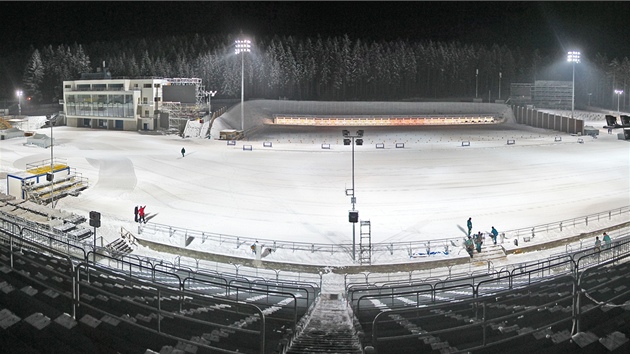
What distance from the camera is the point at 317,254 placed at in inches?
1039

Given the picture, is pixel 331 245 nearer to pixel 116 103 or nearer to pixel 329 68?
pixel 116 103

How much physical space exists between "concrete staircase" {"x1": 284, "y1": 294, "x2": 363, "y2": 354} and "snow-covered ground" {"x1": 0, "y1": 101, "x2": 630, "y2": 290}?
48.0 feet

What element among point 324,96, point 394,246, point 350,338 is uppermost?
point 324,96

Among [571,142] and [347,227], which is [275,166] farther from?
[571,142]

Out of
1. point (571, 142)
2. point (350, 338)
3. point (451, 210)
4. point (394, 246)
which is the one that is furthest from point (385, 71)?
point (350, 338)

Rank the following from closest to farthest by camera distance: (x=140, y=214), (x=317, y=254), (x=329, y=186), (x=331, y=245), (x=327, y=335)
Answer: (x=327, y=335)
(x=317, y=254)
(x=331, y=245)
(x=140, y=214)
(x=329, y=186)

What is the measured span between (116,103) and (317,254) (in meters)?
65.5

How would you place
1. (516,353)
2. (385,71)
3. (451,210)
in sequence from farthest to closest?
(385,71) → (451,210) → (516,353)

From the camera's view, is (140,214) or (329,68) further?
(329,68)

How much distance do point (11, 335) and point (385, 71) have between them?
12061 cm

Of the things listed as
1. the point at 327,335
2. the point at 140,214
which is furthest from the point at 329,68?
the point at 327,335

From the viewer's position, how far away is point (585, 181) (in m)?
44.6

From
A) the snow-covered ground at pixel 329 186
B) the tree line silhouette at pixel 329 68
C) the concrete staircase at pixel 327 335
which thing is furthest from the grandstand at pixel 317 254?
the tree line silhouette at pixel 329 68

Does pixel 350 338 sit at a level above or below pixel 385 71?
below
